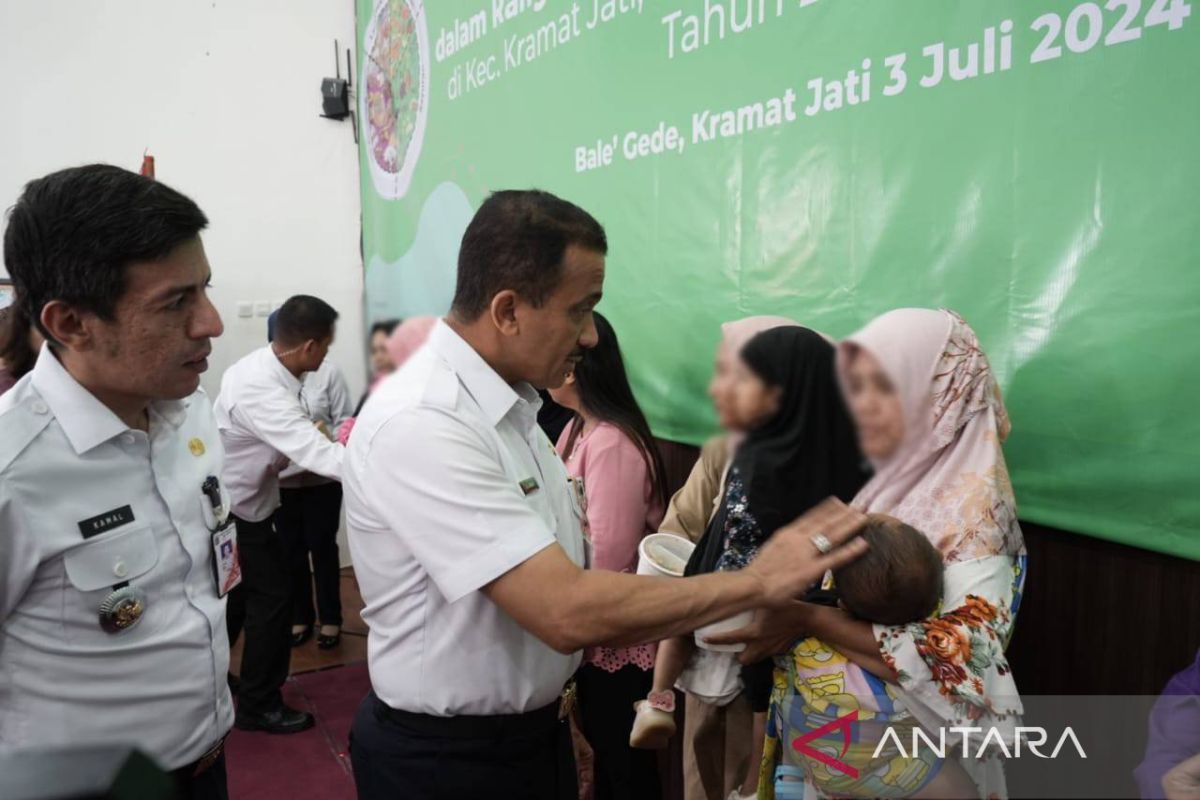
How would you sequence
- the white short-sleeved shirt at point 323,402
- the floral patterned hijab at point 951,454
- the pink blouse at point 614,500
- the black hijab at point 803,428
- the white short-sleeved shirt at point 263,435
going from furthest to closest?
the white short-sleeved shirt at point 323,402, the white short-sleeved shirt at point 263,435, the pink blouse at point 614,500, the floral patterned hijab at point 951,454, the black hijab at point 803,428

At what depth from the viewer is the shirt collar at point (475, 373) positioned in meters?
1.01

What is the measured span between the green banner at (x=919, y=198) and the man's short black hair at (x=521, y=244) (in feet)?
0.21

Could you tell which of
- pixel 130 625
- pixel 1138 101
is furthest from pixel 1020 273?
pixel 130 625

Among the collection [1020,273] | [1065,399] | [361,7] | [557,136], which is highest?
[361,7]

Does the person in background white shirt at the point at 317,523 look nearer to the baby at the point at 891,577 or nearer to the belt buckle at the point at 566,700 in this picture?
the belt buckle at the point at 566,700

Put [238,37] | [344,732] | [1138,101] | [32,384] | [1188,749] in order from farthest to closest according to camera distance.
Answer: [238,37]
[344,732]
[1138,101]
[32,384]
[1188,749]

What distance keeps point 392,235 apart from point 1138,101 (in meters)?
1.18

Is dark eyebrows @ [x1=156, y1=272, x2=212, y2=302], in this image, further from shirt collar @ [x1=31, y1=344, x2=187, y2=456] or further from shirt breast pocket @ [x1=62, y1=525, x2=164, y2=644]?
shirt breast pocket @ [x1=62, y1=525, x2=164, y2=644]

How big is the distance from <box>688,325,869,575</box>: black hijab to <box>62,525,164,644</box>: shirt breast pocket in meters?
0.93

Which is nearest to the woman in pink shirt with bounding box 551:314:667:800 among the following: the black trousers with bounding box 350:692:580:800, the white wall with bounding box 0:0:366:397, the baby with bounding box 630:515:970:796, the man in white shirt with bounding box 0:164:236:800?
the black trousers with bounding box 350:692:580:800

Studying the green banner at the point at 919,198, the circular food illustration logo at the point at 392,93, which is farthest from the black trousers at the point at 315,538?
the green banner at the point at 919,198

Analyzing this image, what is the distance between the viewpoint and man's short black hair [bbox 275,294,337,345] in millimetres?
1099

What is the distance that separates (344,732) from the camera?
9.69ft

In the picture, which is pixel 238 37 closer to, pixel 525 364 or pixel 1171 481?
pixel 525 364
